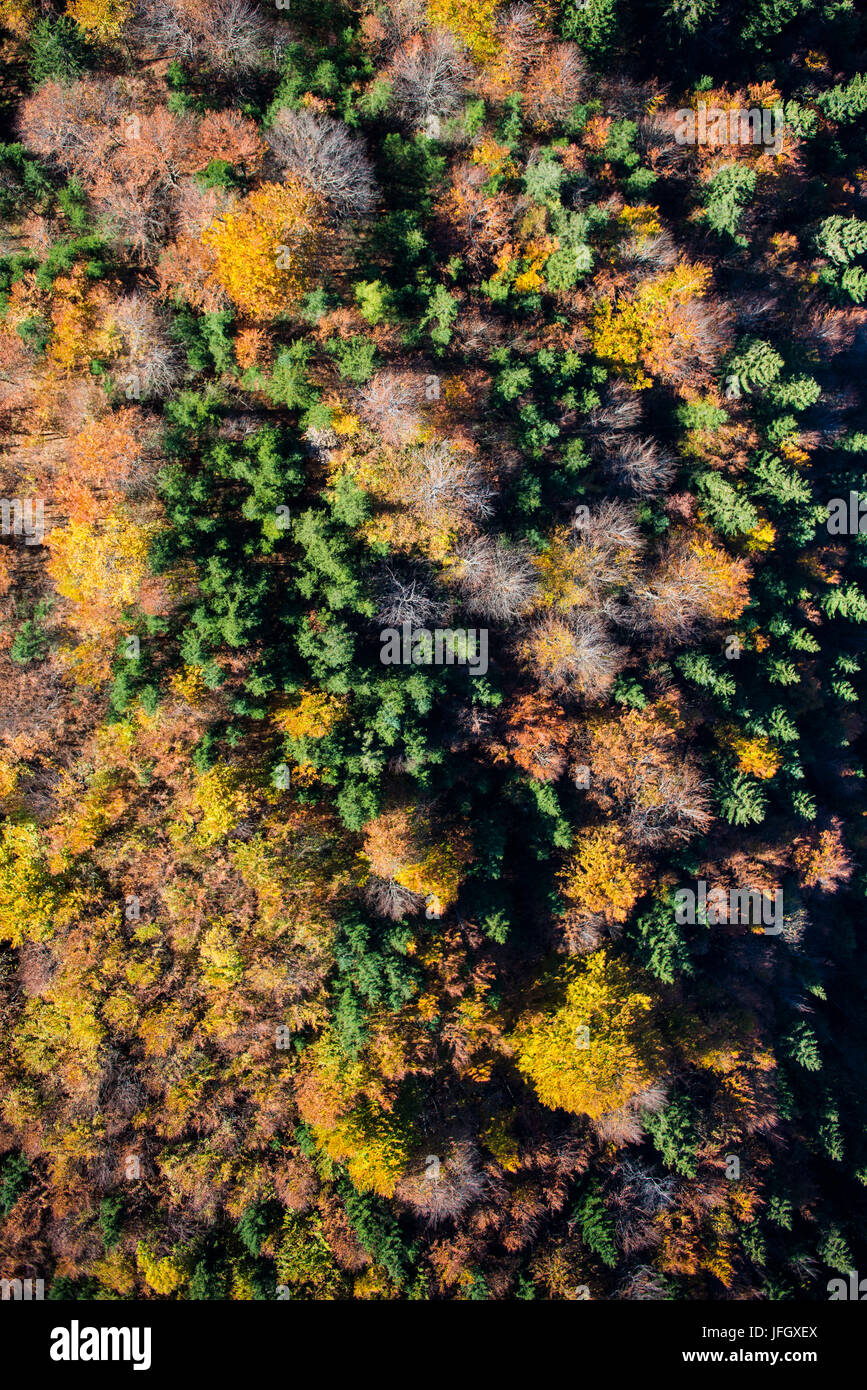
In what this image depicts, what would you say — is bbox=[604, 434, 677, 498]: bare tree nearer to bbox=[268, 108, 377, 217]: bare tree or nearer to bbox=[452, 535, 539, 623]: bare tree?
bbox=[452, 535, 539, 623]: bare tree

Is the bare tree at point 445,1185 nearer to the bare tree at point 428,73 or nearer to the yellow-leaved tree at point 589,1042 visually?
the yellow-leaved tree at point 589,1042

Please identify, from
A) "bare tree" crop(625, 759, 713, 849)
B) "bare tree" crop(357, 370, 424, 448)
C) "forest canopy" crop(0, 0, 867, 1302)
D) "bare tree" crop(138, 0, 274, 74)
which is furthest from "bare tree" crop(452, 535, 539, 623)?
"bare tree" crop(138, 0, 274, 74)

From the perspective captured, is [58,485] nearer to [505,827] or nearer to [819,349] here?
[505,827]

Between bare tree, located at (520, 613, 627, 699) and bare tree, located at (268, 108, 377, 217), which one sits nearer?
bare tree, located at (268, 108, 377, 217)

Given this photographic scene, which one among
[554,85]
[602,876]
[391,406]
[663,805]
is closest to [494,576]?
[391,406]

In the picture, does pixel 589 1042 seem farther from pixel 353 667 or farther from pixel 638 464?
pixel 638 464

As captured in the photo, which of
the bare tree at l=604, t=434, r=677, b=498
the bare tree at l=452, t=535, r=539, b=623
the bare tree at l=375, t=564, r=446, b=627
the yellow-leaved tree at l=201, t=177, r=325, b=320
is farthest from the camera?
the bare tree at l=604, t=434, r=677, b=498
